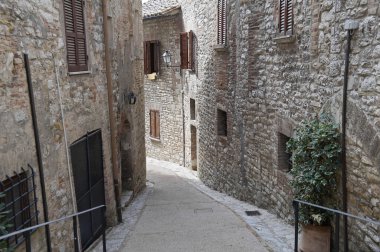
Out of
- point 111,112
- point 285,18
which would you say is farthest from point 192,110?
point 285,18

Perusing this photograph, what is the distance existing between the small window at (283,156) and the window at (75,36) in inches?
151

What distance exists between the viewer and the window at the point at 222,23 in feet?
35.8

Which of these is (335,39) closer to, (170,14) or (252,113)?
(252,113)

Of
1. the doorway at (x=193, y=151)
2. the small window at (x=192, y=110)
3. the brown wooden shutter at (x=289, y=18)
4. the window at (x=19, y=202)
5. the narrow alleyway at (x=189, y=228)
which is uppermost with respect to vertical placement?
the brown wooden shutter at (x=289, y=18)

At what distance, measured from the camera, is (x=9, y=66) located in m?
4.48

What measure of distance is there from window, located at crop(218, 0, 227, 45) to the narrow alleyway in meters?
4.32

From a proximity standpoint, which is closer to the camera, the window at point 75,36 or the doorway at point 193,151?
the window at point 75,36

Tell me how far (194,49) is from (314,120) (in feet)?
32.6

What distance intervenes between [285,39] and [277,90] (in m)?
1.09

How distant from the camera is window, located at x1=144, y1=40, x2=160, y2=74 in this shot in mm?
19344

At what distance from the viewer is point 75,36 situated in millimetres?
6574

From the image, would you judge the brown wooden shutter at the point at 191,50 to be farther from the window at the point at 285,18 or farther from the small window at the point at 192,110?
the window at the point at 285,18

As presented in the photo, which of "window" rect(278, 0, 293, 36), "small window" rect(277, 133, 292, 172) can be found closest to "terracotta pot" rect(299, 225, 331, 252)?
"small window" rect(277, 133, 292, 172)

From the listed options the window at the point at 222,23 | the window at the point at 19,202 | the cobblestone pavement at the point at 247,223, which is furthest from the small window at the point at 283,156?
the window at the point at 19,202
